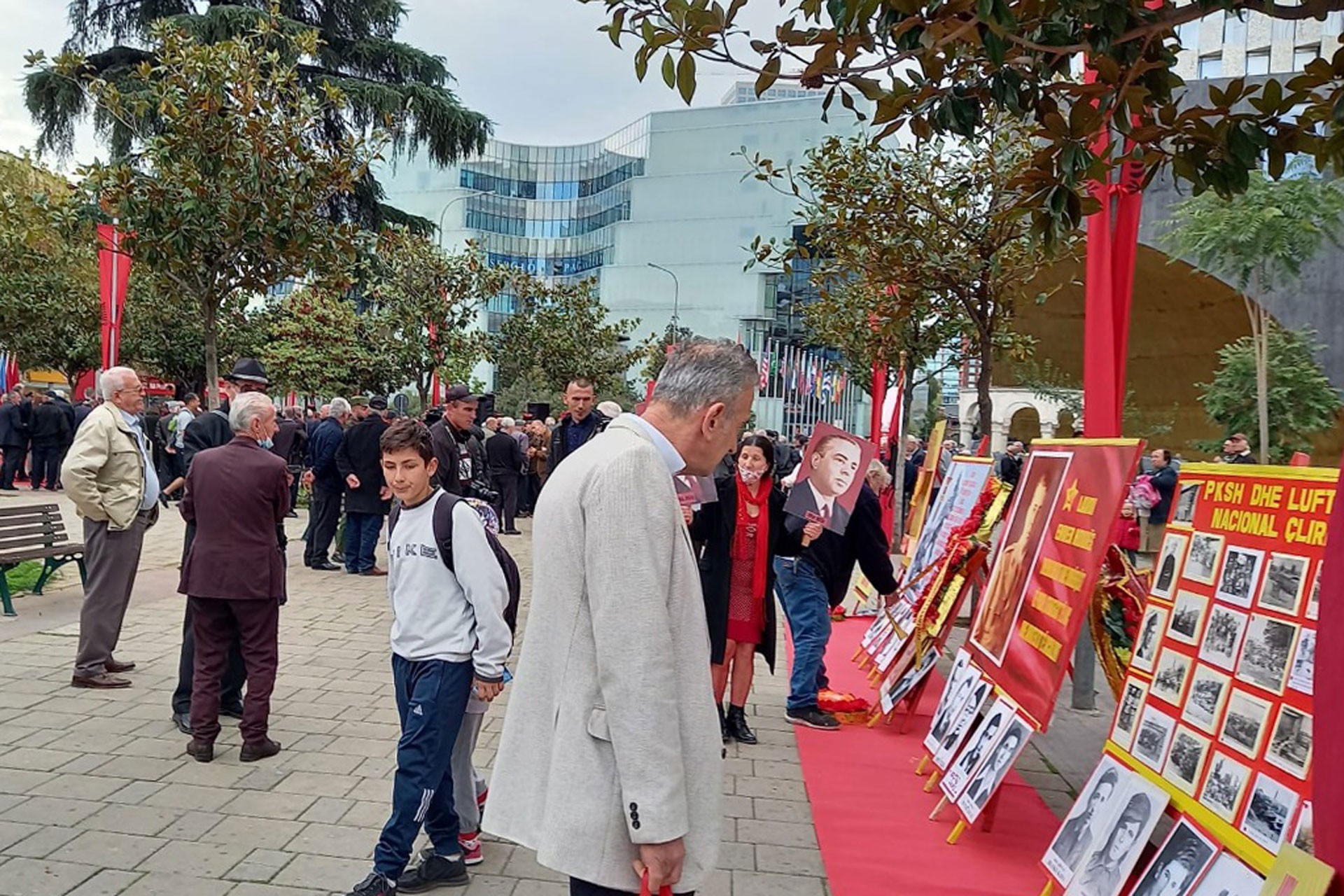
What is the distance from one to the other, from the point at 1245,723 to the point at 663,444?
6.43ft

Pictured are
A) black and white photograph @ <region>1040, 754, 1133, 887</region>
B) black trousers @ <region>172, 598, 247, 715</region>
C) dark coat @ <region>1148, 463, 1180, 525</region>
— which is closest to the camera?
black and white photograph @ <region>1040, 754, 1133, 887</region>

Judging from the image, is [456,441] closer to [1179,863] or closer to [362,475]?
[362,475]

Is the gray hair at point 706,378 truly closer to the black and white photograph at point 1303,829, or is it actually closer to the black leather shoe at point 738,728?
the black and white photograph at point 1303,829

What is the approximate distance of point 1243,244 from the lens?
24.0 m

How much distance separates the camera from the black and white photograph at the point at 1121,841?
3.24 m

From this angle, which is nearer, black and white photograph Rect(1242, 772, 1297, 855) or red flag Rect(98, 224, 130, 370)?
black and white photograph Rect(1242, 772, 1297, 855)

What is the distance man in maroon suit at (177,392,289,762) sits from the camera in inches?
199

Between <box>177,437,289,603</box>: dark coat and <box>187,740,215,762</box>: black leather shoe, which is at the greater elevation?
<box>177,437,289,603</box>: dark coat

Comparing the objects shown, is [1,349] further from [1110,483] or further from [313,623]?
[1110,483]

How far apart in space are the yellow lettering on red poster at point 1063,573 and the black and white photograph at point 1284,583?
102 centimetres

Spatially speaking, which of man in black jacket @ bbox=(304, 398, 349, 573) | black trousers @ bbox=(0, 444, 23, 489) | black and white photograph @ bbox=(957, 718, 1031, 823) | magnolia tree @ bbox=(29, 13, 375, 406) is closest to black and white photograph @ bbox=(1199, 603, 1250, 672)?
black and white photograph @ bbox=(957, 718, 1031, 823)

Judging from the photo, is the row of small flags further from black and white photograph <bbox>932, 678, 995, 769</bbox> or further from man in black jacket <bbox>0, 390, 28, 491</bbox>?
black and white photograph <bbox>932, 678, 995, 769</bbox>

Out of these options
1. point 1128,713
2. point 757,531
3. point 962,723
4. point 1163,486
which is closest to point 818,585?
point 757,531

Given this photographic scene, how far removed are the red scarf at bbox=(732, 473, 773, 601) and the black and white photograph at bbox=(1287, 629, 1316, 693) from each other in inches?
132
